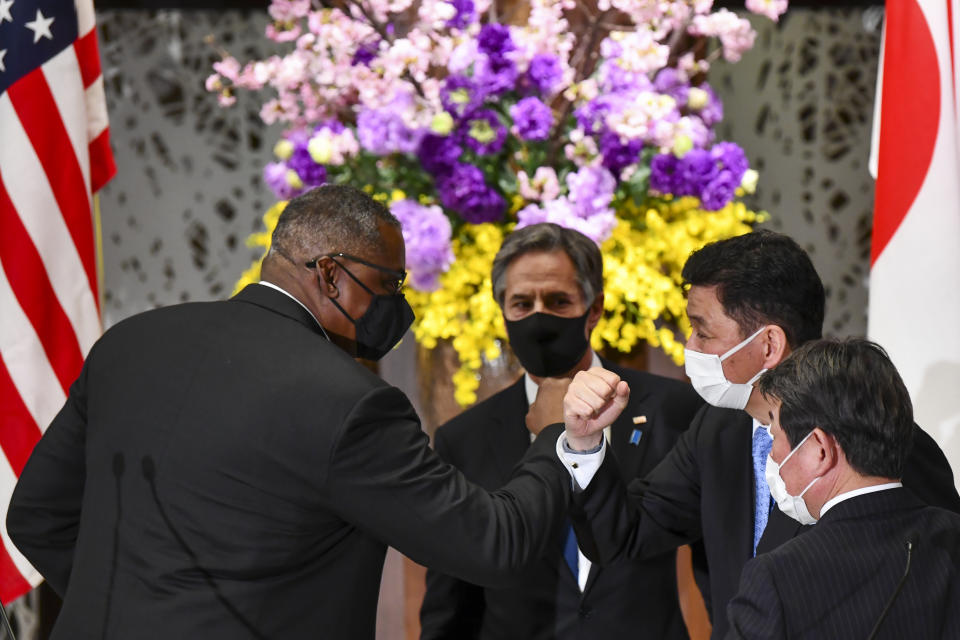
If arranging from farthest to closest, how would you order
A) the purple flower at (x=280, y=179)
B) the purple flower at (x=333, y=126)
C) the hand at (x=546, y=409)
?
the purple flower at (x=280, y=179)
the purple flower at (x=333, y=126)
the hand at (x=546, y=409)

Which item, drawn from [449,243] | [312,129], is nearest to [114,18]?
[312,129]

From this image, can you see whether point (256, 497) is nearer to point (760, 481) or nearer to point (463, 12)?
point (760, 481)

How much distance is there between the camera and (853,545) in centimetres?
188

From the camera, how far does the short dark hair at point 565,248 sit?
3.07 metres

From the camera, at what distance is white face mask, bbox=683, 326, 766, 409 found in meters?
2.51

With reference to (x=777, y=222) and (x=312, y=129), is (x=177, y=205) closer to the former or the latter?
(x=312, y=129)

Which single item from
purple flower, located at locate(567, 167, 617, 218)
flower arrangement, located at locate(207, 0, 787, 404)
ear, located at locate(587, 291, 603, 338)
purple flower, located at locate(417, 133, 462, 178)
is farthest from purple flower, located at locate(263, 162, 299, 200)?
ear, located at locate(587, 291, 603, 338)

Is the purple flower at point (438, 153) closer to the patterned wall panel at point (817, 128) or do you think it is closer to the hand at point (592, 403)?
the hand at point (592, 403)

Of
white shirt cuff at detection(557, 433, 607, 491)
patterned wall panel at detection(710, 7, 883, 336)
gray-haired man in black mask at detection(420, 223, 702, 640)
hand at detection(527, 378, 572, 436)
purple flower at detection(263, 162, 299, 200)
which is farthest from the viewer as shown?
patterned wall panel at detection(710, 7, 883, 336)

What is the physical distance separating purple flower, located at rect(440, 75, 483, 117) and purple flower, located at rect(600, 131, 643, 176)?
0.36 metres

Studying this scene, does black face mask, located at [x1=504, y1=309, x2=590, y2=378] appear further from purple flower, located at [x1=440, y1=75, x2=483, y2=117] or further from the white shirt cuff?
purple flower, located at [x1=440, y1=75, x2=483, y2=117]

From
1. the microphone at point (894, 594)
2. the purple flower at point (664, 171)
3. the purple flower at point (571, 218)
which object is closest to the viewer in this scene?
the microphone at point (894, 594)

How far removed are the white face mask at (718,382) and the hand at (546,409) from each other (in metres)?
0.34

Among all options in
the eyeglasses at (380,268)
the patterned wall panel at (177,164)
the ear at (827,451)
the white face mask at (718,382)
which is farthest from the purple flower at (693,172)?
the patterned wall panel at (177,164)
